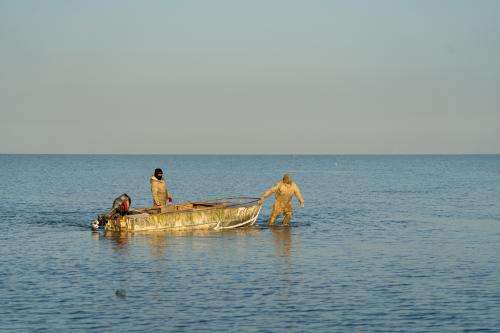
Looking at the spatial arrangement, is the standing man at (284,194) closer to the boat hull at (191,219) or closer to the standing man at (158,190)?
the boat hull at (191,219)

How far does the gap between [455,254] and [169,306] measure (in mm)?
12448

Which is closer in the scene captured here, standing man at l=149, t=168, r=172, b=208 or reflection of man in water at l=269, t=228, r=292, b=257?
reflection of man in water at l=269, t=228, r=292, b=257

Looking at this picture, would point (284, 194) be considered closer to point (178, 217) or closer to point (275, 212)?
point (275, 212)

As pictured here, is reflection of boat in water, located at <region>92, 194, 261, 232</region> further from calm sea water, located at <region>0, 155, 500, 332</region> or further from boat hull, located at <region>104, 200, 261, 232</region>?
calm sea water, located at <region>0, 155, 500, 332</region>

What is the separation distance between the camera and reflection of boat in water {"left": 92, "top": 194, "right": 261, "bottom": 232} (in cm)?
3259

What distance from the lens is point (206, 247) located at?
95.9ft

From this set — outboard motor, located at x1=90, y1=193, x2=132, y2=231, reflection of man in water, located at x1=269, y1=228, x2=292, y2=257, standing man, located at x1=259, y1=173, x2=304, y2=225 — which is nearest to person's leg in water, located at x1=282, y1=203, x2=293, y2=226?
standing man, located at x1=259, y1=173, x2=304, y2=225

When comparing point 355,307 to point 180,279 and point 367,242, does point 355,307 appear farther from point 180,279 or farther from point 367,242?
point 367,242

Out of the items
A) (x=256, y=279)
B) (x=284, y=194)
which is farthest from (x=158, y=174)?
(x=256, y=279)

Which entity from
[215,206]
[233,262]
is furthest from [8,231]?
[233,262]

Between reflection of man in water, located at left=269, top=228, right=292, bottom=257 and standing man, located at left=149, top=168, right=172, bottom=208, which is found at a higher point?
standing man, located at left=149, top=168, right=172, bottom=208

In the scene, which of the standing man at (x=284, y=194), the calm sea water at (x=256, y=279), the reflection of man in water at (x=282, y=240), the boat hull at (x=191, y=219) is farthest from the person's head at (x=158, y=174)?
the reflection of man in water at (x=282, y=240)

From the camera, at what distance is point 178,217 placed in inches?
1314

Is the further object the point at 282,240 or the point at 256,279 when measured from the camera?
the point at 282,240
